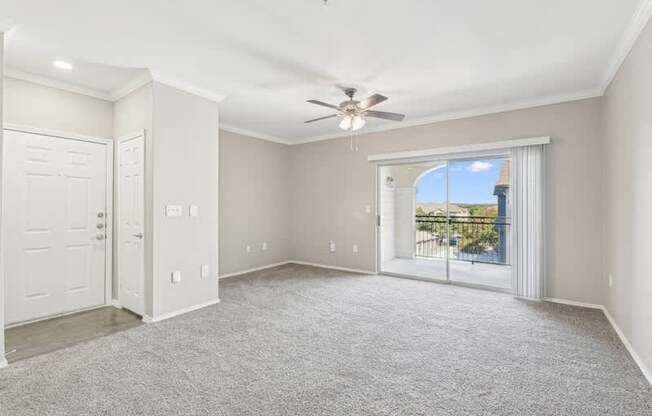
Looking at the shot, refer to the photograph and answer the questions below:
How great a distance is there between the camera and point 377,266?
564 cm

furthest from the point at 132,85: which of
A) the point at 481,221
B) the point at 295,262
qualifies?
the point at 481,221

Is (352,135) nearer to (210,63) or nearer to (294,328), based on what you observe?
(210,63)

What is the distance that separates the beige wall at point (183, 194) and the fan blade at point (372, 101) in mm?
1914

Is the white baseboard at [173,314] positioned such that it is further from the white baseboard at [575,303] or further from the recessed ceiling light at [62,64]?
the white baseboard at [575,303]

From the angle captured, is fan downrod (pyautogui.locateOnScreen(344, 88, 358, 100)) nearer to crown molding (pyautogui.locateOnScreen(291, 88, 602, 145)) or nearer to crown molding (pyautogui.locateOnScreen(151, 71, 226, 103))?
crown molding (pyautogui.locateOnScreen(151, 71, 226, 103))

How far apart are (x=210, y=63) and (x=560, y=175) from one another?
4.46 m

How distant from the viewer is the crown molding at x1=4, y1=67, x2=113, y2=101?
3.18 meters

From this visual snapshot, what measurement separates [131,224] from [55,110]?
1.52 metres

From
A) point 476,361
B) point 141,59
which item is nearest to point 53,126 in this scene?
point 141,59

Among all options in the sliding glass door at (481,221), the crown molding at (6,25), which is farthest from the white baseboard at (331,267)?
the crown molding at (6,25)

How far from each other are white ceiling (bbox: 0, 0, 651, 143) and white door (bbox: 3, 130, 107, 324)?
84 cm

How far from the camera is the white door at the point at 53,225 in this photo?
3227mm

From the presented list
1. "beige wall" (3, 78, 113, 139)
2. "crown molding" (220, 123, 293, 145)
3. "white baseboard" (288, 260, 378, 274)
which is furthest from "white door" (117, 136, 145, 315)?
"white baseboard" (288, 260, 378, 274)

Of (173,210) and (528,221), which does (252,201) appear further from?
(528,221)
